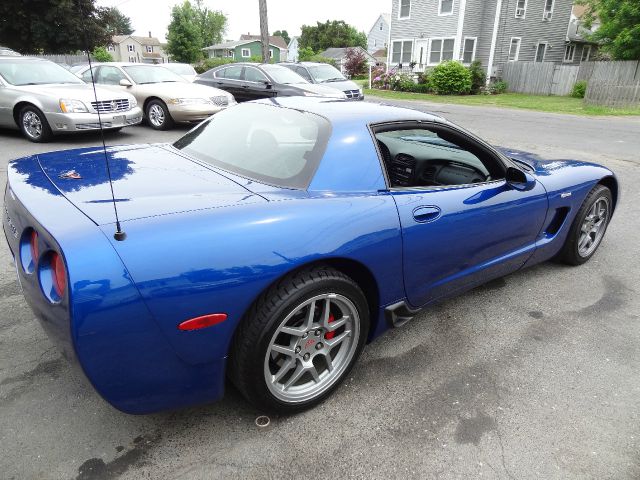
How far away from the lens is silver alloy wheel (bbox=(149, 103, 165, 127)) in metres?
9.37

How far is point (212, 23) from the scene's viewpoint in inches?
3248

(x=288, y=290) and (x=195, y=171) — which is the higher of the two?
(x=195, y=171)

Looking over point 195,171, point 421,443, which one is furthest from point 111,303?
point 421,443

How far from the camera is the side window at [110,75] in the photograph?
32.3 ft

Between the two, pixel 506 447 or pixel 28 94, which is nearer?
pixel 506 447

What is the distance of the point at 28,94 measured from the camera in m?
7.59

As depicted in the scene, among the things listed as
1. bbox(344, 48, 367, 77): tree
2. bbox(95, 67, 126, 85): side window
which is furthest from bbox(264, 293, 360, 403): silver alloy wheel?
bbox(344, 48, 367, 77): tree

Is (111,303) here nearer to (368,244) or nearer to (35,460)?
(35,460)

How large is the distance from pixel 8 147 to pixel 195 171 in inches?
268

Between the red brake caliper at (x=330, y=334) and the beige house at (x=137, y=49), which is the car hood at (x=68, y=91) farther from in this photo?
the beige house at (x=137, y=49)

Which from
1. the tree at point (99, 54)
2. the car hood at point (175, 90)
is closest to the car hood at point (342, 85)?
the car hood at point (175, 90)

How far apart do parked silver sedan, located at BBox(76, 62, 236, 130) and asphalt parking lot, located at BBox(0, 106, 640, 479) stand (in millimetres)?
6574

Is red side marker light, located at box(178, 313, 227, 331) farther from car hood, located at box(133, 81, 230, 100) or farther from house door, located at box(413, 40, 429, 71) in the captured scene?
house door, located at box(413, 40, 429, 71)

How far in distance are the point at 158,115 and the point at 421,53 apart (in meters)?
22.0
